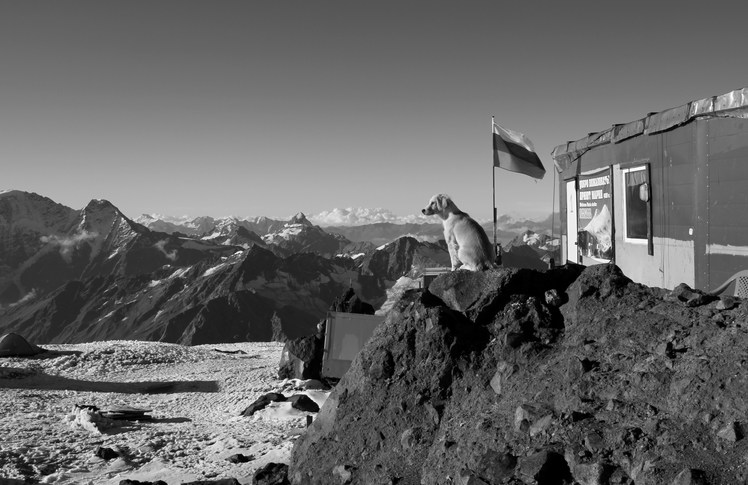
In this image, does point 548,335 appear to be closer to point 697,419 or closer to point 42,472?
point 697,419

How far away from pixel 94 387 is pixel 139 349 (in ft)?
22.6

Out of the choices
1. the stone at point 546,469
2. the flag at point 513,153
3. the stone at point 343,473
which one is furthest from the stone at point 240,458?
the flag at point 513,153

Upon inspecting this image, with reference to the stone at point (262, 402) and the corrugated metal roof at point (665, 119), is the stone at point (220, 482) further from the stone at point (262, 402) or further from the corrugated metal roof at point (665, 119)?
the corrugated metal roof at point (665, 119)

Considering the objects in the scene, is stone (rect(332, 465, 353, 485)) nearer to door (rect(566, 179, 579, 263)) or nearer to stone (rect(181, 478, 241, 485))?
stone (rect(181, 478, 241, 485))

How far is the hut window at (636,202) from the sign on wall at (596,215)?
0.63 meters

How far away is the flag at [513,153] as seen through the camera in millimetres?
15883

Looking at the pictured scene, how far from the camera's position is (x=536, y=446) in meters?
4.87

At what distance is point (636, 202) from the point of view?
1252 centimetres

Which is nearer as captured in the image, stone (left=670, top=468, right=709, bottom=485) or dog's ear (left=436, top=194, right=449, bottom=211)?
stone (left=670, top=468, right=709, bottom=485)

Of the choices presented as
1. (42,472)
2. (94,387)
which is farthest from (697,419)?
(94,387)

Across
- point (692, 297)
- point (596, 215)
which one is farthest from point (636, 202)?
point (692, 297)

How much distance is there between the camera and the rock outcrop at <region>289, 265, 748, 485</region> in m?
4.36

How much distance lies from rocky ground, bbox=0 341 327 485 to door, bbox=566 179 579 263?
8747 mm

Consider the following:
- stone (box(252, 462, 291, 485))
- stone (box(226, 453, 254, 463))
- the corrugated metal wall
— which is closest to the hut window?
the corrugated metal wall
